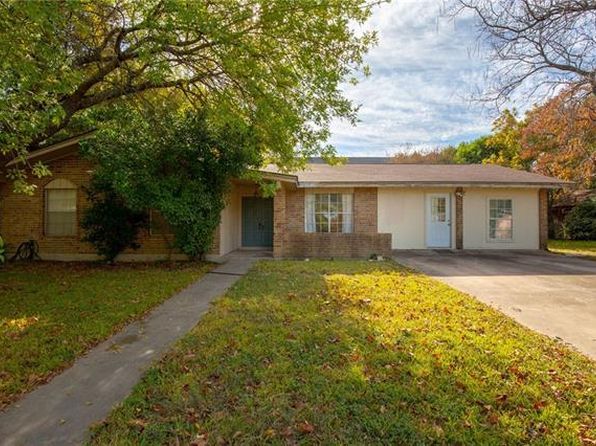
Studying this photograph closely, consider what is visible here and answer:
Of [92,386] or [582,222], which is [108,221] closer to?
[92,386]

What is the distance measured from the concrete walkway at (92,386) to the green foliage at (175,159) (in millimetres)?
4473

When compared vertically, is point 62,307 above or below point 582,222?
below

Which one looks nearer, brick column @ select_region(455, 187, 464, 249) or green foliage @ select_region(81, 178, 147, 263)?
green foliage @ select_region(81, 178, 147, 263)

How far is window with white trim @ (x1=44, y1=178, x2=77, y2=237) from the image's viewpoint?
12.1 m

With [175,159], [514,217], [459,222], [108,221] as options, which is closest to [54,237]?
[108,221]

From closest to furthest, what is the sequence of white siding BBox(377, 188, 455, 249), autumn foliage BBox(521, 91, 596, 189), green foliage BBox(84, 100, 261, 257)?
green foliage BBox(84, 100, 261, 257) → autumn foliage BBox(521, 91, 596, 189) → white siding BBox(377, 188, 455, 249)

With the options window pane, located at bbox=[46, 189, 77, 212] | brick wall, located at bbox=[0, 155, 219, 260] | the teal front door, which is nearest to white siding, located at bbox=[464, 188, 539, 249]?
the teal front door

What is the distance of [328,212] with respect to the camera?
49.4 ft

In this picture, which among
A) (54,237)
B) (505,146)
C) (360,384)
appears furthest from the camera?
(505,146)

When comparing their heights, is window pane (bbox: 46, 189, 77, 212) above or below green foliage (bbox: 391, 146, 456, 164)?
below

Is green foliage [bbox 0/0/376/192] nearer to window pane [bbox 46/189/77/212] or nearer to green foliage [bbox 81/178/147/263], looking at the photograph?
green foliage [bbox 81/178/147/263]

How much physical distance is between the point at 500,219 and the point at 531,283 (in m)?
7.71

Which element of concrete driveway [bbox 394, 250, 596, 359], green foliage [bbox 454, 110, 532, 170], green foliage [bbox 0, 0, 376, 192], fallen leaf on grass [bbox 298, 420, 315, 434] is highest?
green foliage [bbox 454, 110, 532, 170]

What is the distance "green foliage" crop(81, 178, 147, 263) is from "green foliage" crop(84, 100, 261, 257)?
41.3 inches
